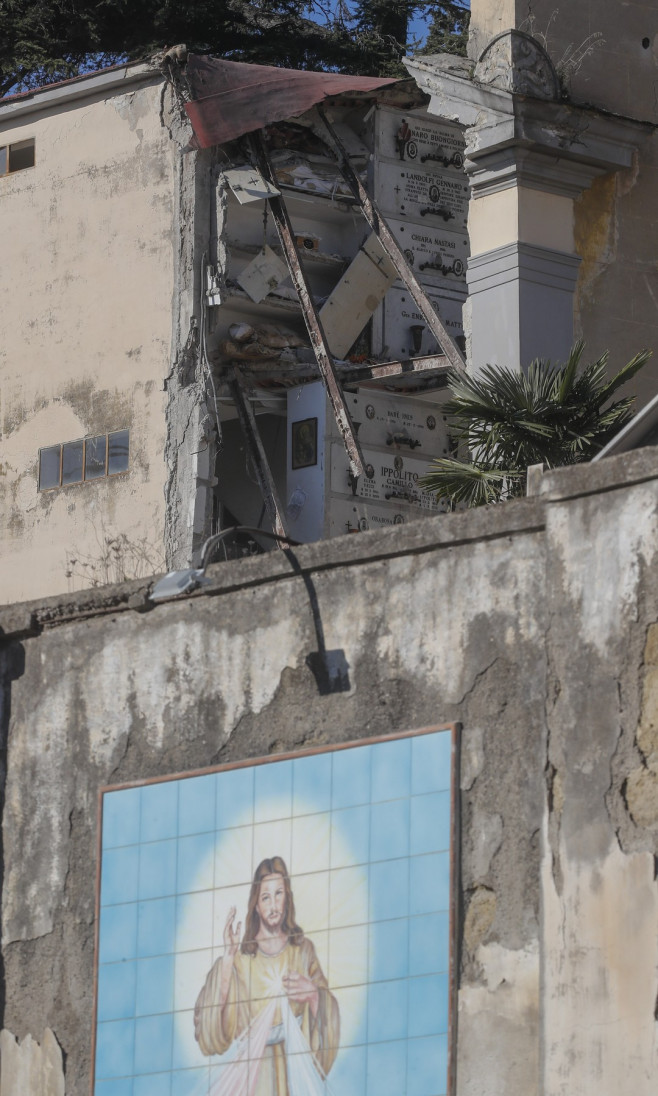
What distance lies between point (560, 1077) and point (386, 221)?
12.6m

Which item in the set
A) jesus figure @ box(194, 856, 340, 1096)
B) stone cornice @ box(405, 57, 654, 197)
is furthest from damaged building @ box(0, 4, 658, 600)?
jesus figure @ box(194, 856, 340, 1096)

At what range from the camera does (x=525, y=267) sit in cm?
1516

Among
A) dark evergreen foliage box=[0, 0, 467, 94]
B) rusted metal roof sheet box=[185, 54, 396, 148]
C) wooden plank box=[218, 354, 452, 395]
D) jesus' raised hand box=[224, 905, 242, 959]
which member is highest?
dark evergreen foliage box=[0, 0, 467, 94]

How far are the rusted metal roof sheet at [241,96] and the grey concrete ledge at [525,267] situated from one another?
15.2 feet

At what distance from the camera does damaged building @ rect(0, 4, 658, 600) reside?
19297mm

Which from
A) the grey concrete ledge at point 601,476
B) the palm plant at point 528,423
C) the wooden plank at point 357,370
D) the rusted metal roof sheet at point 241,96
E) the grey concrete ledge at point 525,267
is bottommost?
the grey concrete ledge at point 601,476

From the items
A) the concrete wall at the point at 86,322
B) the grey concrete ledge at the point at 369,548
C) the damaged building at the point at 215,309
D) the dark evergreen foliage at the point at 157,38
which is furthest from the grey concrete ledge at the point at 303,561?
the dark evergreen foliage at the point at 157,38

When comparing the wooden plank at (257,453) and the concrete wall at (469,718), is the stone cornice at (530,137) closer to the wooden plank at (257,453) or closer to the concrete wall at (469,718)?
the wooden plank at (257,453)

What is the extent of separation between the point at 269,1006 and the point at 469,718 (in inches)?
73.6

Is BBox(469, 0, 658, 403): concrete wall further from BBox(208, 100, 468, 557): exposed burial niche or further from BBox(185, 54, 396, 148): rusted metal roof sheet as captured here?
BBox(185, 54, 396, 148): rusted metal roof sheet

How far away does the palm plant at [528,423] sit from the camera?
12.0 m

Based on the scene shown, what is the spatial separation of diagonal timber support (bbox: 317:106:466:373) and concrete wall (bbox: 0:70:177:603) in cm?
173

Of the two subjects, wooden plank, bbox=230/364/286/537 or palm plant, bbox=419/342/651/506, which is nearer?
palm plant, bbox=419/342/651/506

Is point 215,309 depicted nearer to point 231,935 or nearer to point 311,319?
point 311,319
